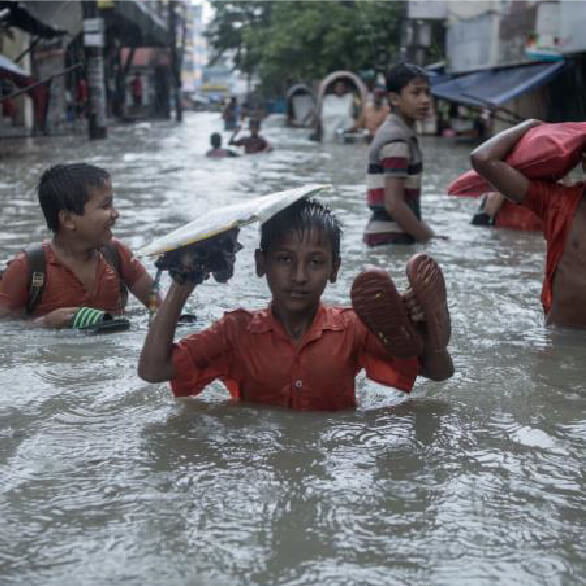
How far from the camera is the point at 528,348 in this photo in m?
4.82

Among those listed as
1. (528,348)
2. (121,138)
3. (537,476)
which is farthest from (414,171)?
(121,138)

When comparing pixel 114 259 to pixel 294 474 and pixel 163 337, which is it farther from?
pixel 294 474

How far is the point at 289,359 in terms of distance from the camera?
353cm

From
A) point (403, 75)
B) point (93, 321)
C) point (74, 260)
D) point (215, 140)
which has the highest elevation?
point (403, 75)

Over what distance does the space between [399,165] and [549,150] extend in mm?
2733

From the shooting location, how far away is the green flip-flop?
490 cm

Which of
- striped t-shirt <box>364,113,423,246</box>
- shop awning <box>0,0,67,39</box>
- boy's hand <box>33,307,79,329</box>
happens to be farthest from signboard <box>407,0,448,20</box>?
boy's hand <box>33,307,79,329</box>

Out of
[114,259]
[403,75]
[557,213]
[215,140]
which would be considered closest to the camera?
[557,213]

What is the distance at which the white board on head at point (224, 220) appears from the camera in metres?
3.04

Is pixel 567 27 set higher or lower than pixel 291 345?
higher

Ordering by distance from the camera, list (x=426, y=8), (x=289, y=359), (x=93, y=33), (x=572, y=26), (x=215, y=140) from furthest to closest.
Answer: (x=426, y=8), (x=93, y=33), (x=215, y=140), (x=572, y=26), (x=289, y=359)

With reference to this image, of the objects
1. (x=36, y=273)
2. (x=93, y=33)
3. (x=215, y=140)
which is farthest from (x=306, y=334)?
(x=93, y=33)

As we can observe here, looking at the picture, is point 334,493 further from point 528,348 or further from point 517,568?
point 528,348

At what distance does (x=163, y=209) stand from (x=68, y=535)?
803cm
